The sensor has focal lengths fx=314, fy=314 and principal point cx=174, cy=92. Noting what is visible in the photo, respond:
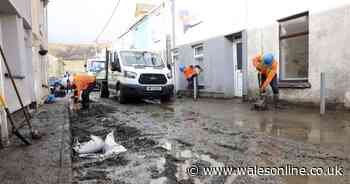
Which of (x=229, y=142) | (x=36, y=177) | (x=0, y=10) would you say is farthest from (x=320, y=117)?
(x=0, y=10)

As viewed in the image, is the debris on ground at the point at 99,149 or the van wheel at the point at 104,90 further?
the van wheel at the point at 104,90

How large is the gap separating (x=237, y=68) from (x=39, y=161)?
978 cm

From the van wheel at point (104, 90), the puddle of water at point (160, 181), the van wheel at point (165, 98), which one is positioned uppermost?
the van wheel at point (104, 90)

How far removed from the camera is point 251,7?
1118 cm

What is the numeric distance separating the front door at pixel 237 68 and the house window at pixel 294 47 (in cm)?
255

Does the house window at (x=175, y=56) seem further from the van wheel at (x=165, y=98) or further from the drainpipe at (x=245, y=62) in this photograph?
the drainpipe at (x=245, y=62)

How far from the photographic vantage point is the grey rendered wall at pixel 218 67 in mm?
13070

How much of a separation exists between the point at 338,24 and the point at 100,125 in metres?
6.42

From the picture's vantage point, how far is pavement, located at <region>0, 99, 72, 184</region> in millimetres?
3401

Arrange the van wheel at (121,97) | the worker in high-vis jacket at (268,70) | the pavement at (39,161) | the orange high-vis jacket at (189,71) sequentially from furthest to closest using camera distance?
the orange high-vis jacket at (189,71), the van wheel at (121,97), the worker in high-vis jacket at (268,70), the pavement at (39,161)

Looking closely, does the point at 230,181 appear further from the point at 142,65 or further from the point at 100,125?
the point at 142,65

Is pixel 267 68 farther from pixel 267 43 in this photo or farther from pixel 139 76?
pixel 139 76

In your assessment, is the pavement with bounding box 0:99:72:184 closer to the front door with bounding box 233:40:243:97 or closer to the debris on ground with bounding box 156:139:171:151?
the debris on ground with bounding box 156:139:171:151

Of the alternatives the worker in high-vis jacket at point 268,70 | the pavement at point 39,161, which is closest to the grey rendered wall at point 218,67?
the worker in high-vis jacket at point 268,70
